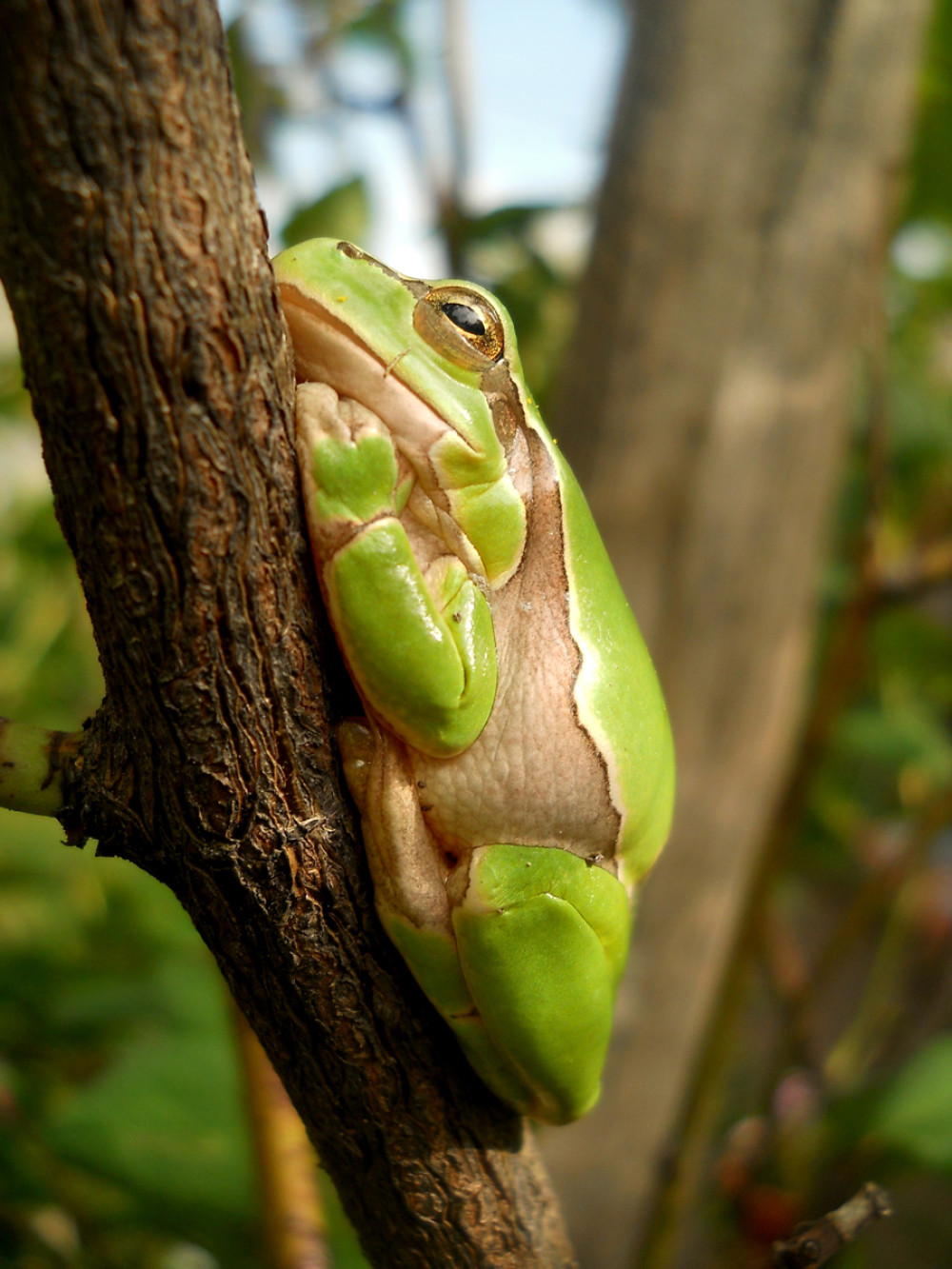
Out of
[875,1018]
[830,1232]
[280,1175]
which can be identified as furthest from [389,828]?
[875,1018]

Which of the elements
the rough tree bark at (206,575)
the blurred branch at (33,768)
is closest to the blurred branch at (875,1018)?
the rough tree bark at (206,575)

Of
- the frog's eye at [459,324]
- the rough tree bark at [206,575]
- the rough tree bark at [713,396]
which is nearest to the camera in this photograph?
the rough tree bark at [206,575]

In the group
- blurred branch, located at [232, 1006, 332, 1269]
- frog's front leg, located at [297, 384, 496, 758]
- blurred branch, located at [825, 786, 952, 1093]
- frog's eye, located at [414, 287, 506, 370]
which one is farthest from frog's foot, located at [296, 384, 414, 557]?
blurred branch, located at [825, 786, 952, 1093]

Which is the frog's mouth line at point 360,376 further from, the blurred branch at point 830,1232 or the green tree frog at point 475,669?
the blurred branch at point 830,1232

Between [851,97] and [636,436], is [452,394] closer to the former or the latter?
[636,436]

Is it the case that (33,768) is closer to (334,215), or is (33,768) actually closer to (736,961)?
(334,215)

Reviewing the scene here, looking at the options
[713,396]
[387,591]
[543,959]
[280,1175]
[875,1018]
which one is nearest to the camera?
[387,591]

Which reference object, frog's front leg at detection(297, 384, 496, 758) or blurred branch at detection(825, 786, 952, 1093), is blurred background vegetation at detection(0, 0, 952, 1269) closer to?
blurred branch at detection(825, 786, 952, 1093)
